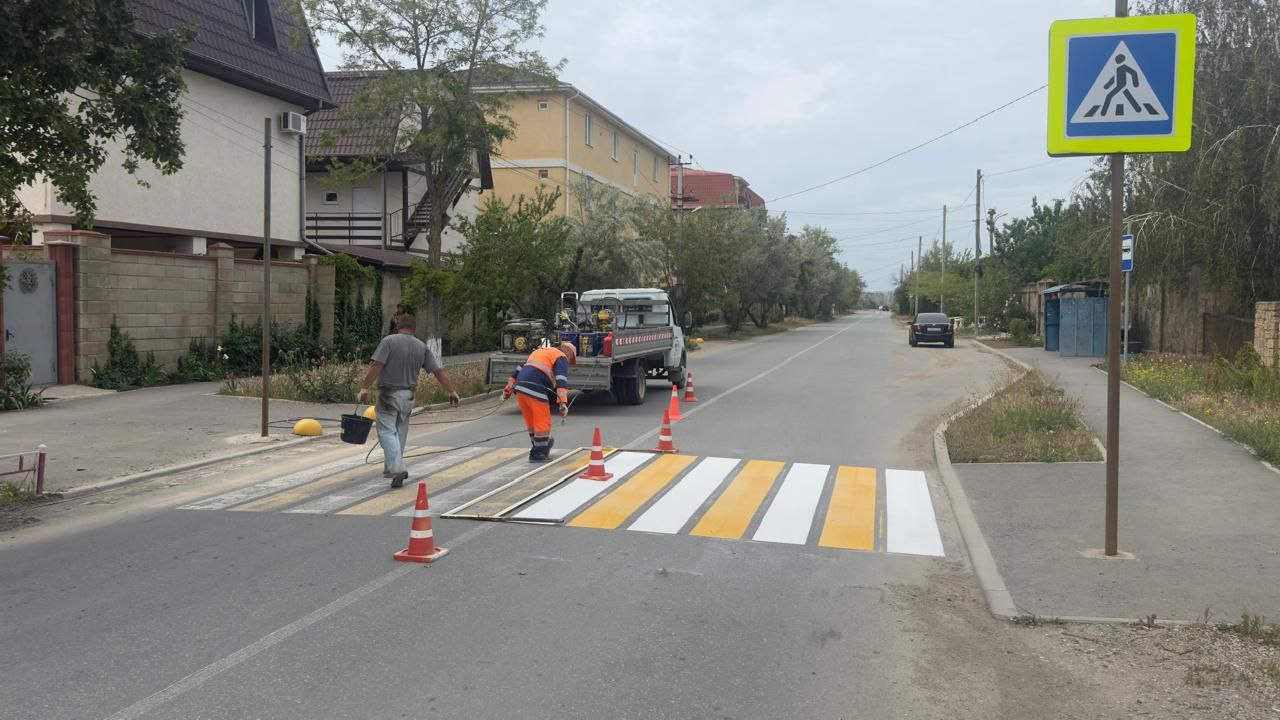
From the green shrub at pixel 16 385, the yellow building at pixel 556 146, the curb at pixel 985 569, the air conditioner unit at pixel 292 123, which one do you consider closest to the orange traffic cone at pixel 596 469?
the curb at pixel 985 569

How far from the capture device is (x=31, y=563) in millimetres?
7113

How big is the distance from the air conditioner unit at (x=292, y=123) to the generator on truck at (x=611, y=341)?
812cm

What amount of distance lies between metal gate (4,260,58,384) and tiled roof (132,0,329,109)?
18.9ft

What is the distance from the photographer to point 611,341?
16.4 meters

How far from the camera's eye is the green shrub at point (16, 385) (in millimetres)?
15398

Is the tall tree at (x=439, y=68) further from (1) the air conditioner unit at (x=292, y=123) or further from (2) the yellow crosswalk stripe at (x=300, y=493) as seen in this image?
(2) the yellow crosswalk stripe at (x=300, y=493)

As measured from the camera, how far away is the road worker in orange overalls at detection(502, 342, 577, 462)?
11.3 m

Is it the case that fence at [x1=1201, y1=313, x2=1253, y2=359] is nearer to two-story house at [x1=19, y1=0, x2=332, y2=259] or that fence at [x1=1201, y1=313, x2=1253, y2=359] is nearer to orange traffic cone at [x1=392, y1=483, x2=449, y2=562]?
orange traffic cone at [x1=392, y1=483, x2=449, y2=562]

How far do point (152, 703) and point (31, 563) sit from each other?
3.35m

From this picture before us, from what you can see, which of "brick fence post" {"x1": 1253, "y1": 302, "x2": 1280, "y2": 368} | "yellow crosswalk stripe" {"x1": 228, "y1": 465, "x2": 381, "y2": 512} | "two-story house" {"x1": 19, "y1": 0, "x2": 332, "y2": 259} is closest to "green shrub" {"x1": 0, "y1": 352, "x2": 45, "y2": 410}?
"two-story house" {"x1": 19, "y1": 0, "x2": 332, "y2": 259}

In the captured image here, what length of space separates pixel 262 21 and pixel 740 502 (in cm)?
2157

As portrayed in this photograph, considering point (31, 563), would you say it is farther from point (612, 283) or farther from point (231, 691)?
point (612, 283)

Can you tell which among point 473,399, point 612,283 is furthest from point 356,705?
point 612,283

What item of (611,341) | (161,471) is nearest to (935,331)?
(611,341)
